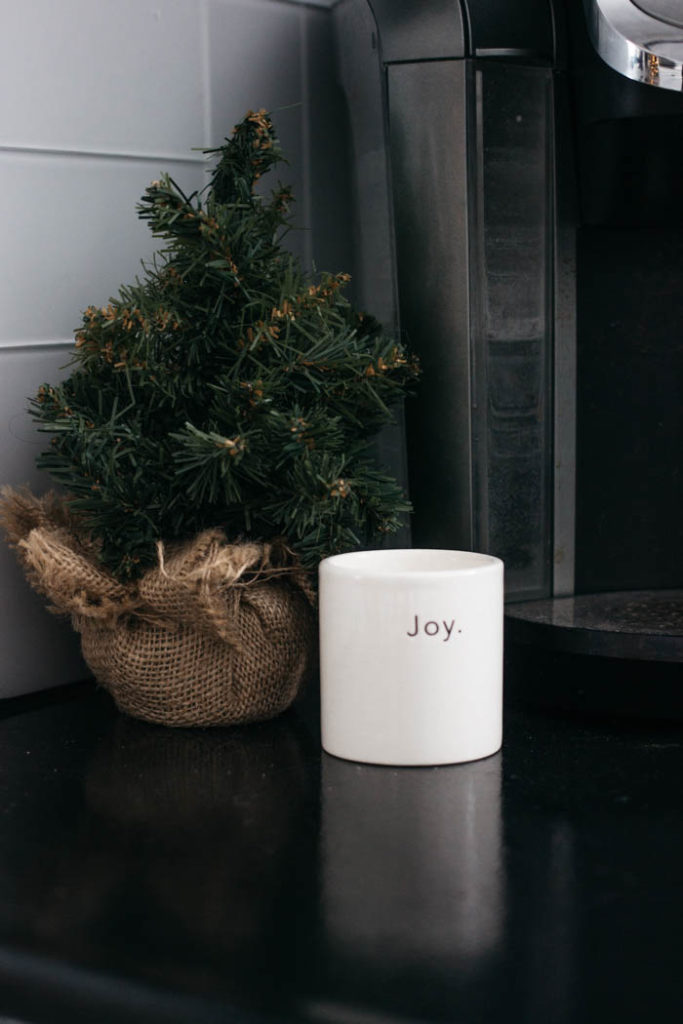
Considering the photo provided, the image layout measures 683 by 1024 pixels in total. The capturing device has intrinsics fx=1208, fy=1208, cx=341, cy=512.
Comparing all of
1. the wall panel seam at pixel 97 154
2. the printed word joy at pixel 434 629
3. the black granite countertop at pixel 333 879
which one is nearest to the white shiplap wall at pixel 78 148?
the wall panel seam at pixel 97 154

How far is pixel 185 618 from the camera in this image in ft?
1.77

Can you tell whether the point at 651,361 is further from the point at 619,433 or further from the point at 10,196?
the point at 10,196

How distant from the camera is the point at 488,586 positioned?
20.6 inches

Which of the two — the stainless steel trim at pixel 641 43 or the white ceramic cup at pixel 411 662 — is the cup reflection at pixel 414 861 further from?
the stainless steel trim at pixel 641 43

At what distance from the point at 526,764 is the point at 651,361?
0.89ft

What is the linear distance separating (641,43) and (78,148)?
291mm

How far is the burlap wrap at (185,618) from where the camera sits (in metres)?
0.54

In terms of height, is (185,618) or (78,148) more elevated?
(78,148)

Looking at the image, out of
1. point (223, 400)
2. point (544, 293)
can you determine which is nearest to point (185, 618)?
point (223, 400)

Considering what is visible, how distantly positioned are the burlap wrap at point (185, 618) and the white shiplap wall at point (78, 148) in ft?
0.24

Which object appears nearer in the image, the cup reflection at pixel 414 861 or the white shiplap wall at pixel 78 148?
the cup reflection at pixel 414 861

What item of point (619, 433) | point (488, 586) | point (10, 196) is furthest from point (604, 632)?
point (10, 196)

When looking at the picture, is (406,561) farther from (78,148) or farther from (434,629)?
(78,148)

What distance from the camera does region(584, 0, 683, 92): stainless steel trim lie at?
0.55 meters
